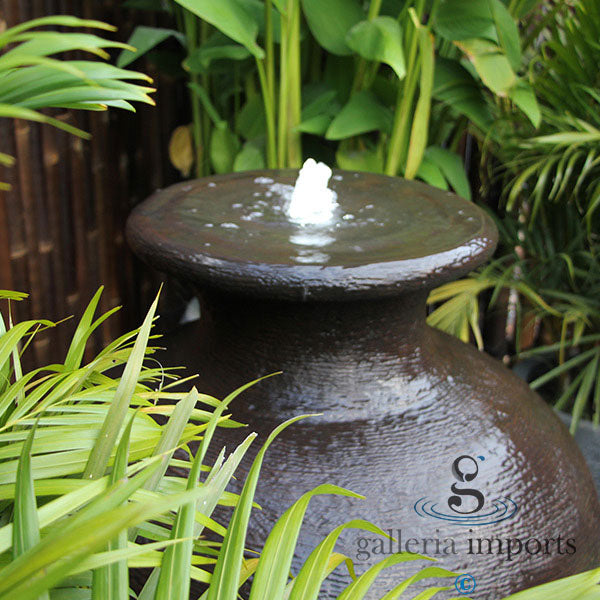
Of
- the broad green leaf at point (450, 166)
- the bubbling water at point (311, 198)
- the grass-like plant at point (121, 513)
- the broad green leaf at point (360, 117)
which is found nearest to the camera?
the grass-like plant at point (121, 513)

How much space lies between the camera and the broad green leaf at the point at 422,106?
1.73 metres

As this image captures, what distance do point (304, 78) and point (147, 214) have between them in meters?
1.09

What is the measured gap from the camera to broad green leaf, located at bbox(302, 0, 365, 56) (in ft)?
5.96

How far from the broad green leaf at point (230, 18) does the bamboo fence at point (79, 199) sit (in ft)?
1.29

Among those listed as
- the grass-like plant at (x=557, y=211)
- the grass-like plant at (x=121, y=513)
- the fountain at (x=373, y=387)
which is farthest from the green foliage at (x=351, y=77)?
the grass-like plant at (x=121, y=513)

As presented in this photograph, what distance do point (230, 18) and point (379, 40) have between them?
12.7 inches

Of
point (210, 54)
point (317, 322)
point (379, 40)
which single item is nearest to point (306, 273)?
point (317, 322)

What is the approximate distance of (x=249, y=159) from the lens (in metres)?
2.02

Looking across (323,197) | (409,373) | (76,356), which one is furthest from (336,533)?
(323,197)

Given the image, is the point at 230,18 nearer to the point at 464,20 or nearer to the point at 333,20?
the point at 333,20

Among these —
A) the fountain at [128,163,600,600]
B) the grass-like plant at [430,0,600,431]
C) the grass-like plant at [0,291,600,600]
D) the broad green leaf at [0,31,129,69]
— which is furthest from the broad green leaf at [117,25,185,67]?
the broad green leaf at [0,31,129,69]

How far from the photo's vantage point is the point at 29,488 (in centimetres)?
53

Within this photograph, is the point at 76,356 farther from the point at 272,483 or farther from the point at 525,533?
the point at 525,533

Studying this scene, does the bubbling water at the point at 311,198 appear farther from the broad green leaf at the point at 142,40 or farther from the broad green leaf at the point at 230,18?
the broad green leaf at the point at 142,40
